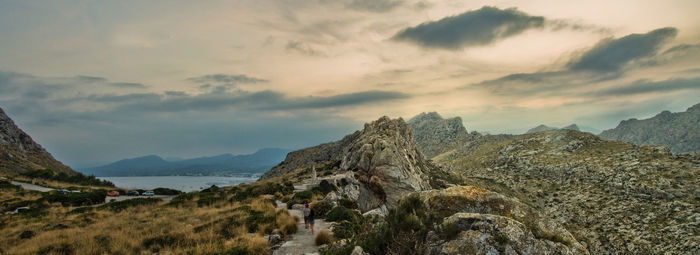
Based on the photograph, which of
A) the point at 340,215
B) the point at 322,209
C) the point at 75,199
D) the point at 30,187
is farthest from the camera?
the point at 30,187

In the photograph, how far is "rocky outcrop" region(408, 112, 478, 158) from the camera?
13221 cm

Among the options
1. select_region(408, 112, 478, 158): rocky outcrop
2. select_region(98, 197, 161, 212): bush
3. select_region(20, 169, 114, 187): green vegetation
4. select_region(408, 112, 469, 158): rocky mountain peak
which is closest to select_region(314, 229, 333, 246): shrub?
select_region(98, 197, 161, 212): bush

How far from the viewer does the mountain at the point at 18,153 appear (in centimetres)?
5744

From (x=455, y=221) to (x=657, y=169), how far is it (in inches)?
2346

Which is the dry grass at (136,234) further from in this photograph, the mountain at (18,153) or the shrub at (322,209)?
the mountain at (18,153)

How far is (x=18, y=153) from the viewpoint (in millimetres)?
65562

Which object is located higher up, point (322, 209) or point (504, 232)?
point (504, 232)

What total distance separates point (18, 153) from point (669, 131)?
250739mm

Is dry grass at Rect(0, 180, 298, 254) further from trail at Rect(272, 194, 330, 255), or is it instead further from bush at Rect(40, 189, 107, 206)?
bush at Rect(40, 189, 107, 206)

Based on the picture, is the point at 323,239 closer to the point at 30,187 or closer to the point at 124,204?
the point at 124,204

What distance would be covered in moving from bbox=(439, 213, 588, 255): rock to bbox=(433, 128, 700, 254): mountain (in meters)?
20.0

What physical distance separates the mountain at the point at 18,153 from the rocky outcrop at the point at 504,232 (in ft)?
268

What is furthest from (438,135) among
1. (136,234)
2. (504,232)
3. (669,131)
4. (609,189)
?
(504,232)

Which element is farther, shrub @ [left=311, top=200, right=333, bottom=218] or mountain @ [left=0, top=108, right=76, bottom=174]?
mountain @ [left=0, top=108, right=76, bottom=174]
